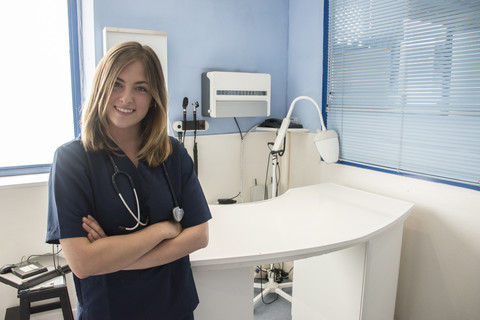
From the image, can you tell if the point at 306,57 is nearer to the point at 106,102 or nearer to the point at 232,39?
the point at 232,39

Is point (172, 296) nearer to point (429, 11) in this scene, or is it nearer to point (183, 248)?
point (183, 248)

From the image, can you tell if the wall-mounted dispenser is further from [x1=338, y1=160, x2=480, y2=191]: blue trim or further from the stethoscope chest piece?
the stethoscope chest piece

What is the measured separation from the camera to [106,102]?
0.99 metres

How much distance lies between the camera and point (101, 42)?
2047 millimetres

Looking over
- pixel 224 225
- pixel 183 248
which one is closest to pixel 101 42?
pixel 224 225

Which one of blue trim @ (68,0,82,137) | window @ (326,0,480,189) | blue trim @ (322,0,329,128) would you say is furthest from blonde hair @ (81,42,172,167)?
blue trim @ (322,0,329,128)

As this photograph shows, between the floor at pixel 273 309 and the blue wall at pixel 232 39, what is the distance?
4.12 feet

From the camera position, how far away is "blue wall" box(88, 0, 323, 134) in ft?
7.16

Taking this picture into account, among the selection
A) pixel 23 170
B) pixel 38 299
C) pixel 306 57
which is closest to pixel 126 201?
pixel 38 299

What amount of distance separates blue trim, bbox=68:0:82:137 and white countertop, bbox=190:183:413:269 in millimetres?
1147

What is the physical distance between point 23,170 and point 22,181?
0.65 feet

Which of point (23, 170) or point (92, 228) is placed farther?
point (23, 170)

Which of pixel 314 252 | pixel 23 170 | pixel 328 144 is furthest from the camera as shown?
pixel 328 144

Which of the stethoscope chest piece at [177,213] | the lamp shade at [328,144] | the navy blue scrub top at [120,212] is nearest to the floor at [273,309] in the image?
the lamp shade at [328,144]
